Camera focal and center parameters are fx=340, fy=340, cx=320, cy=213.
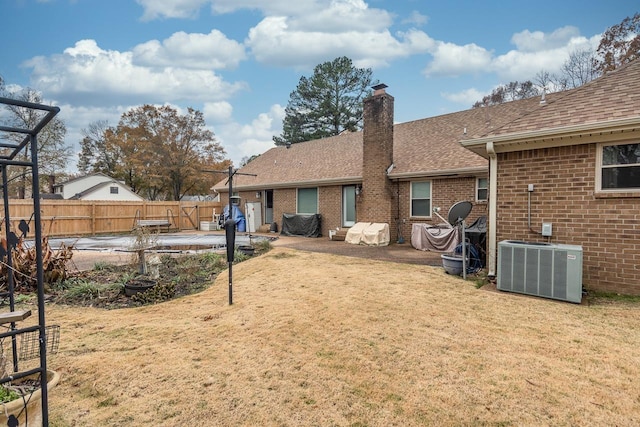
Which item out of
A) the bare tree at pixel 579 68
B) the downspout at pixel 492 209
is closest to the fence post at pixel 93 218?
the downspout at pixel 492 209

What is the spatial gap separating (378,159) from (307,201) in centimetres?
473

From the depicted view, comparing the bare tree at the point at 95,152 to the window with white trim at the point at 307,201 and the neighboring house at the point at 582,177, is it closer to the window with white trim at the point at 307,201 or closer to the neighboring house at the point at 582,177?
the window with white trim at the point at 307,201

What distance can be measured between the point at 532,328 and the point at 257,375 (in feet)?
10.5

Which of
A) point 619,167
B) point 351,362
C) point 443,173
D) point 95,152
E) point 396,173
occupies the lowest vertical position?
point 351,362

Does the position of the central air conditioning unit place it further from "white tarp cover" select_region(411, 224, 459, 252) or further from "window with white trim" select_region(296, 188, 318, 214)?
"window with white trim" select_region(296, 188, 318, 214)

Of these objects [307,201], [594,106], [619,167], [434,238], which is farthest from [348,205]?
[619,167]

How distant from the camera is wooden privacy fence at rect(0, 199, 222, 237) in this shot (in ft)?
52.3

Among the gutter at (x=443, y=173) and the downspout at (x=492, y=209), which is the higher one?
the gutter at (x=443, y=173)

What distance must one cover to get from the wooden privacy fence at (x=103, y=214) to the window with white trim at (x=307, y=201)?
742 centimetres

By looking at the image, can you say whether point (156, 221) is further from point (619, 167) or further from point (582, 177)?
point (619, 167)

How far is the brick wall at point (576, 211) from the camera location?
520 cm

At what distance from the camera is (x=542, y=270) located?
5230 mm

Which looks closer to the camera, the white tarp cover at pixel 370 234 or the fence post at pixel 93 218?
the white tarp cover at pixel 370 234

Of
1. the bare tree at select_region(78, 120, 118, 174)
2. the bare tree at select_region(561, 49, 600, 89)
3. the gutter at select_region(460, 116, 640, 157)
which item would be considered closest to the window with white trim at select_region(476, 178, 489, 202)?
the gutter at select_region(460, 116, 640, 157)
